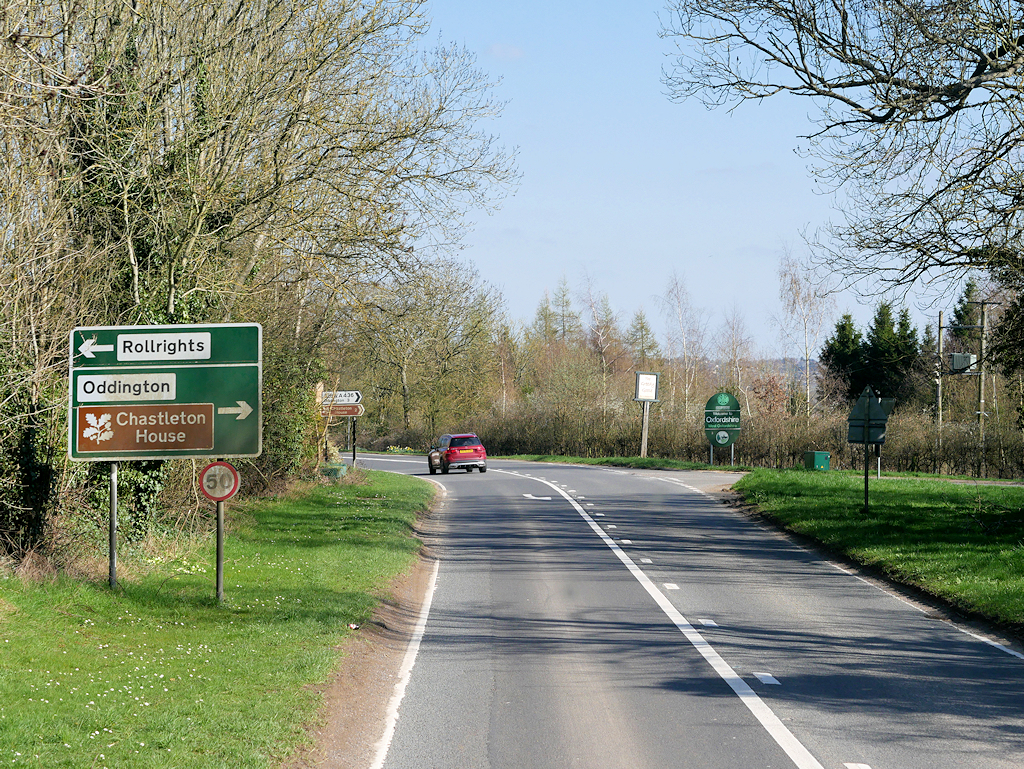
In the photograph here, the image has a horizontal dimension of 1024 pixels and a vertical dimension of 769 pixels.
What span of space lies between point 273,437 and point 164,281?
924 cm

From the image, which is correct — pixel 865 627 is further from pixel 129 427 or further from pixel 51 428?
pixel 51 428

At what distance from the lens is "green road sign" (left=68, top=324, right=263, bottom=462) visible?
11852mm

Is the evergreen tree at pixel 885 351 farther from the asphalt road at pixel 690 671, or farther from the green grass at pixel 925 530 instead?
the asphalt road at pixel 690 671

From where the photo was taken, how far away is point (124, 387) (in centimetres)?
1190

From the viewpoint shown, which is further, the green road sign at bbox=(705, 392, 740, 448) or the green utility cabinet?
the green road sign at bbox=(705, 392, 740, 448)

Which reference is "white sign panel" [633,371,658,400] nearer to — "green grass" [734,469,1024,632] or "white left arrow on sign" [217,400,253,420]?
"green grass" [734,469,1024,632]

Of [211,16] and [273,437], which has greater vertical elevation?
[211,16]

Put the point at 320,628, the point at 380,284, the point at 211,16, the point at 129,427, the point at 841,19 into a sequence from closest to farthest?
the point at 320,628
the point at 129,427
the point at 841,19
the point at 211,16
the point at 380,284

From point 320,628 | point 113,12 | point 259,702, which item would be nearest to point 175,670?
point 259,702

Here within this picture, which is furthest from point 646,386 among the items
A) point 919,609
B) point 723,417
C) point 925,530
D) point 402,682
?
point 402,682

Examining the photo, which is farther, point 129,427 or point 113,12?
point 113,12

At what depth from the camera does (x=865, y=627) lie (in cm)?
1111

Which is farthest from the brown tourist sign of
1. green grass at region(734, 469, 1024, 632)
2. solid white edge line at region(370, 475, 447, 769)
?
green grass at region(734, 469, 1024, 632)

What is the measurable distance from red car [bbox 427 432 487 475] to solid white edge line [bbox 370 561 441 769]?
29.5 meters
